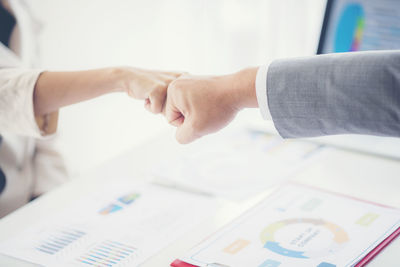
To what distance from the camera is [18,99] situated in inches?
42.8

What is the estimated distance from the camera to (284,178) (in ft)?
3.65

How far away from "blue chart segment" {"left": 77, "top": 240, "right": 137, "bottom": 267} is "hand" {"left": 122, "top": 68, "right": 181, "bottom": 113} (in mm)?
351

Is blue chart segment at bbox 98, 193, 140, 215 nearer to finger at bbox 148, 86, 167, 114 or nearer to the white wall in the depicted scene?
finger at bbox 148, 86, 167, 114

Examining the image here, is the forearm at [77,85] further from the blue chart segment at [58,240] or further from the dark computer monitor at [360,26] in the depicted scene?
the dark computer monitor at [360,26]

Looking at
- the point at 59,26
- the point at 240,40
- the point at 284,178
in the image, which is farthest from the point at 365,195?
the point at 59,26

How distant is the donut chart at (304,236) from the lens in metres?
0.82

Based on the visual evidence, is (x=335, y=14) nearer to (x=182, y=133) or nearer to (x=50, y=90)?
(x=182, y=133)

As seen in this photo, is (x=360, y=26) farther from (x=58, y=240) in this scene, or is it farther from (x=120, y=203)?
(x=58, y=240)

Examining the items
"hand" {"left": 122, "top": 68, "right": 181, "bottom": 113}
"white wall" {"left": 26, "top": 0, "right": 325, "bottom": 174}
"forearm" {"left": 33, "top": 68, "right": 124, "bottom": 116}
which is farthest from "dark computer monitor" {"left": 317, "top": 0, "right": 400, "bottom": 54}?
"forearm" {"left": 33, "top": 68, "right": 124, "bottom": 116}

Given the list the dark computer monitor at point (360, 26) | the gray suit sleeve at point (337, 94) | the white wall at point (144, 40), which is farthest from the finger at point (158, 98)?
the white wall at point (144, 40)

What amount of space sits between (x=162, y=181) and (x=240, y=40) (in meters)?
0.85

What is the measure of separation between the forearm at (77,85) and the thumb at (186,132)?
0.22 meters

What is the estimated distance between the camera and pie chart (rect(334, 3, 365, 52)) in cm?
140

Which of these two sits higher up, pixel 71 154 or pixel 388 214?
pixel 388 214
